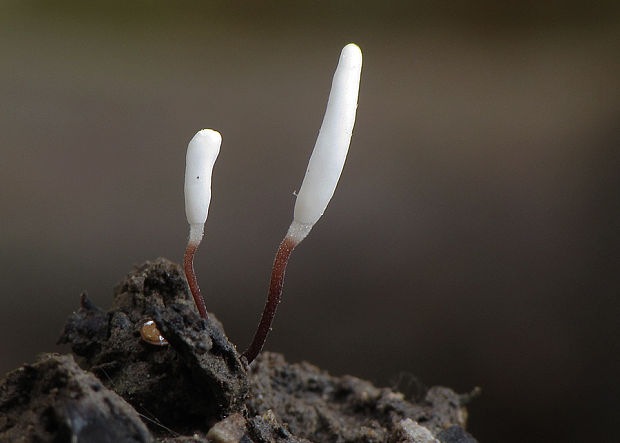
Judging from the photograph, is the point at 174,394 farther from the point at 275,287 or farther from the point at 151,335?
the point at 275,287

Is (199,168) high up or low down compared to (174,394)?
up

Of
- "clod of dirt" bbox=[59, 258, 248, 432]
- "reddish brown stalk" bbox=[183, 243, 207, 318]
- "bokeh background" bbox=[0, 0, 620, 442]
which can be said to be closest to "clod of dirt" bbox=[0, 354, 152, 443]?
"clod of dirt" bbox=[59, 258, 248, 432]

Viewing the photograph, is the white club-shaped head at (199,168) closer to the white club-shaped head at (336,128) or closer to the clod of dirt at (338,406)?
the white club-shaped head at (336,128)

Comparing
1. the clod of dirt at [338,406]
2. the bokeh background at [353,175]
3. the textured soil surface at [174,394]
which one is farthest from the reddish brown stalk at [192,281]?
the bokeh background at [353,175]

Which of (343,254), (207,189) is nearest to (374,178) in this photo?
(343,254)

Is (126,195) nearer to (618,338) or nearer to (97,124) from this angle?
(97,124)

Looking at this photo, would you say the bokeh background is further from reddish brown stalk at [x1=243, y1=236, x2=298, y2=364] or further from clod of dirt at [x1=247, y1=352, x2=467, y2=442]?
reddish brown stalk at [x1=243, y1=236, x2=298, y2=364]

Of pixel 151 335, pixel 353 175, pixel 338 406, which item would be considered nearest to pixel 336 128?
pixel 151 335
